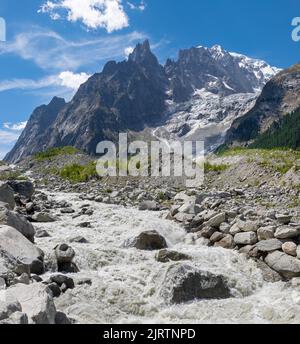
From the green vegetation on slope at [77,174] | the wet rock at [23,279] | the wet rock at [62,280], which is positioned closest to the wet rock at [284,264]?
the wet rock at [62,280]

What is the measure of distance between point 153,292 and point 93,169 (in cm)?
4828

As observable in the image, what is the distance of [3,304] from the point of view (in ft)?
41.6

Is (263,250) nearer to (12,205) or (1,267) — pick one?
(1,267)

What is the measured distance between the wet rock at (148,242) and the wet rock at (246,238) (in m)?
4.04

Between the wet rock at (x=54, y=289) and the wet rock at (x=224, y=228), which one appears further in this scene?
the wet rock at (x=224, y=228)

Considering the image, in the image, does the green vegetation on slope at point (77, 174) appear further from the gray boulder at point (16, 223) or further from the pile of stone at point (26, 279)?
the gray boulder at point (16, 223)

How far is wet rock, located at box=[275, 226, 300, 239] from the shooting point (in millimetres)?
23047

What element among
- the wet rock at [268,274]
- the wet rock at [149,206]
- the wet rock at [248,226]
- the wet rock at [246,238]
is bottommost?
the wet rock at [268,274]

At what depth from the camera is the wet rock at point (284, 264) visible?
20500mm

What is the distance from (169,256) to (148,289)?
142 inches

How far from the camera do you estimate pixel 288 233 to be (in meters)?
23.0

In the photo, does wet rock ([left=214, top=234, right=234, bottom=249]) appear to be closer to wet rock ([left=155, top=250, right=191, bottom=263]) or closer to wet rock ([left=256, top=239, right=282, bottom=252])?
wet rock ([left=256, top=239, right=282, bottom=252])

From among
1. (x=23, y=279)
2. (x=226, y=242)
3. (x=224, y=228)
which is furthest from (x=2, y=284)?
(x=224, y=228)
